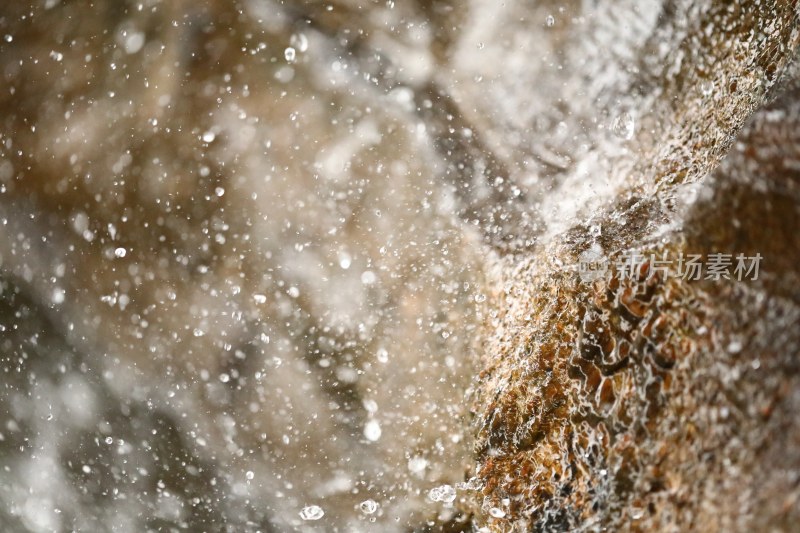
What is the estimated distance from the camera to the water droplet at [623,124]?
1895mm

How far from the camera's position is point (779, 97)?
1.74 meters

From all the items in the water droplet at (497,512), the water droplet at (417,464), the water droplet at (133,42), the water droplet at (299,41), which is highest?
the water droplet at (133,42)

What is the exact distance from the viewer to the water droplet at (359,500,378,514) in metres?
1.99

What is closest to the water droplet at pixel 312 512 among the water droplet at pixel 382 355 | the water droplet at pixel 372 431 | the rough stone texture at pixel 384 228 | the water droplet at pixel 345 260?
the rough stone texture at pixel 384 228

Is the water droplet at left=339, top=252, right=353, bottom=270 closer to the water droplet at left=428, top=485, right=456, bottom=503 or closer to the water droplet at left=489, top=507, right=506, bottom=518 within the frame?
the water droplet at left=428, top=485, right=456, bottom=503

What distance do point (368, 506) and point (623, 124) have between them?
53.2 inches

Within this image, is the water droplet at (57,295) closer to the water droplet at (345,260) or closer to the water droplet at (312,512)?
the water droplet at (345,260)

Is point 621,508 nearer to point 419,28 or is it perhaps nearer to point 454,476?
point 454,476

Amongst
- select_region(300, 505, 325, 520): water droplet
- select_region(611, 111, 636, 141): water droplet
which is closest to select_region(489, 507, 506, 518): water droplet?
select_region(300, 505, 325, 520): water droplet

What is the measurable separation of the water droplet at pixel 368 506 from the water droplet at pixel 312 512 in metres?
0.12

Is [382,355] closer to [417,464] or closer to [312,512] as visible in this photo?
[417,464]

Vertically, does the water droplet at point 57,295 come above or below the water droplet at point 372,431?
above

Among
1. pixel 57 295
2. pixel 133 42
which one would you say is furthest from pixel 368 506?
pixel 133 42

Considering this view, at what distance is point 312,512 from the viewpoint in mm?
2006
